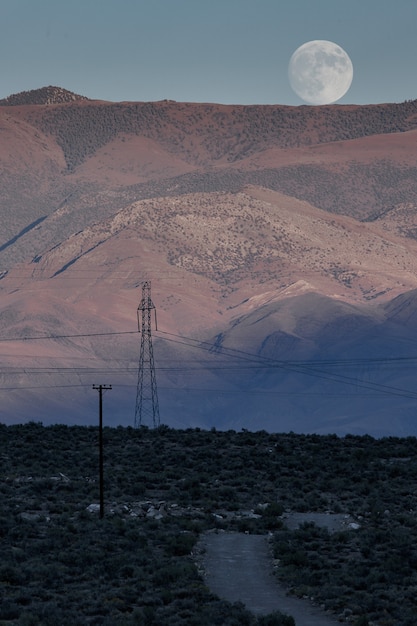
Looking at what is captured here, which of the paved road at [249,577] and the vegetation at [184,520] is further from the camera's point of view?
the vegetation at [184,520]

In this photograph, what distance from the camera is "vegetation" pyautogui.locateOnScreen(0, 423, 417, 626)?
3016cm

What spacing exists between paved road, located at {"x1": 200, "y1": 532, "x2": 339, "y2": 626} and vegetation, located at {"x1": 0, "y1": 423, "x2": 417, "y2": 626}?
18.2 inches

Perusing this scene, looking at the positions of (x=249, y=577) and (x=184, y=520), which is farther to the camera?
(x=184, y=520)

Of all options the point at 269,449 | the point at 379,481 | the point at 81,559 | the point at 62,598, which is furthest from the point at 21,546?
the point at 269,449

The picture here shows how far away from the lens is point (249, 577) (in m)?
34.4

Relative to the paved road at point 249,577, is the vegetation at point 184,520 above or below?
above

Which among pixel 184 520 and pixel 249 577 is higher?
pixel 184 520

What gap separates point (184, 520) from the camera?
145 feet

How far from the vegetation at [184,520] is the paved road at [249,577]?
0.46 meters

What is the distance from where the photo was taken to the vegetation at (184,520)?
30156mm

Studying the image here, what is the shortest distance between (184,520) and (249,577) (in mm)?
9889

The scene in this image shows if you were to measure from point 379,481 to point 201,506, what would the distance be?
11.0m

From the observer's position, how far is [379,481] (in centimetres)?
5744

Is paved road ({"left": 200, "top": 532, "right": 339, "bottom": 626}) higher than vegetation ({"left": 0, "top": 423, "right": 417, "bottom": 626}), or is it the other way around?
vegetation ({"left": 0, "top": 423, "right": 417, "bottom": 626})
